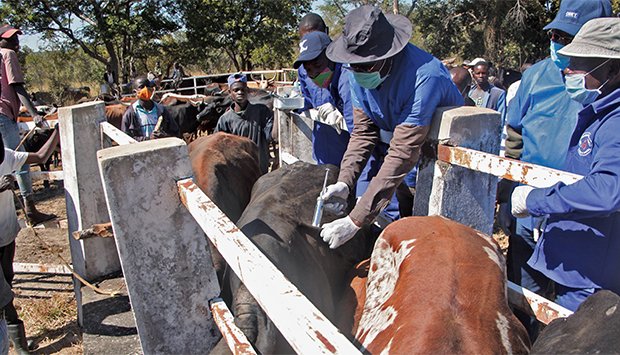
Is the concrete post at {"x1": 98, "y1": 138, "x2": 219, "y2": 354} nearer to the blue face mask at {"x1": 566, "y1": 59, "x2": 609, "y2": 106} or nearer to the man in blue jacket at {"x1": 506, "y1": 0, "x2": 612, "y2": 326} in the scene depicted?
the blue face mask at {"x1": 566, "y1": 59, "x2": 609, "y2": 106}

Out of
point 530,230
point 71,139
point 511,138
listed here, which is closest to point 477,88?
point 511,138

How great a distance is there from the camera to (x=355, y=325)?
8.38 feet

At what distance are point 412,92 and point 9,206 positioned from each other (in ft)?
9.58

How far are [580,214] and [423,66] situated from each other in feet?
3.66

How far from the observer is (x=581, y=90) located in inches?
86.9

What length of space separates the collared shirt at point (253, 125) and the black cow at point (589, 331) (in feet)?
15.3

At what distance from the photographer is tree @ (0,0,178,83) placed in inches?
975

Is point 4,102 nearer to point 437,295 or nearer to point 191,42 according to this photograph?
point 437,295

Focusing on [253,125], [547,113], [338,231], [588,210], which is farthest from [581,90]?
[253,125]

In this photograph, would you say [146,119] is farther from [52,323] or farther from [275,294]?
[275,294]

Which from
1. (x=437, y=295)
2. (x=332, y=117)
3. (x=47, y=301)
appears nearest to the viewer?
(x=437, y=295)

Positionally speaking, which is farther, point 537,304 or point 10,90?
point 10,90

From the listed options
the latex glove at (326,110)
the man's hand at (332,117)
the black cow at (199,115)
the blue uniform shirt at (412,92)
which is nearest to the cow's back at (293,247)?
the man's hand at (332,117)

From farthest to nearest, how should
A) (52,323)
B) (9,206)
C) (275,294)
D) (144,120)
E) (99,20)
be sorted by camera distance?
1. (99,20)
2. (144,120)
3. (52,323)
4. (9,206)
5. (275,294)
